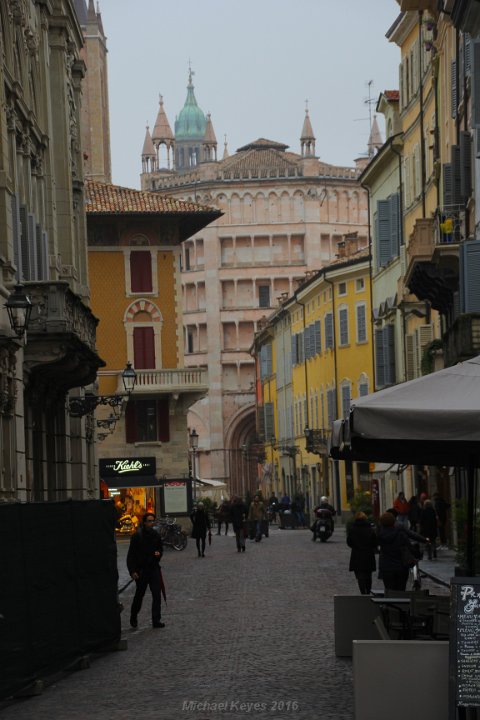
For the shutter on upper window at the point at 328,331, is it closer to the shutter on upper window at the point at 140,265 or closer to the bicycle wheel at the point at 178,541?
the shutter on upper window at the point at 140,265

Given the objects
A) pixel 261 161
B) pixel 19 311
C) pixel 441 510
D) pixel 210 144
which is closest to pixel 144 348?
pixel 441 510

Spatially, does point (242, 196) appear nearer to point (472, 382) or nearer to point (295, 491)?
point (295, 491)

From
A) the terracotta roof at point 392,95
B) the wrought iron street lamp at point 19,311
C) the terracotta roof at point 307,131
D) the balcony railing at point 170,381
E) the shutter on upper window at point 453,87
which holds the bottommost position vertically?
the wrought iron street lamp at point 19,311

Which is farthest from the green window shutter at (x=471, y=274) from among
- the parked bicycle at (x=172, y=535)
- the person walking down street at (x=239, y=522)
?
the parked bicycle at (x=172, y=535)

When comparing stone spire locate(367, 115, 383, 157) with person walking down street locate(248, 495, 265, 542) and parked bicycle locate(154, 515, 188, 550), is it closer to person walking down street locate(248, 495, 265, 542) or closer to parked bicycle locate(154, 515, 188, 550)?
person walking down street locate(248, 495, 265, 542)

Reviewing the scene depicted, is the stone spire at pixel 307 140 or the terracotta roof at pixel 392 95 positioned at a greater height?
the stone spire at pixel 307 140

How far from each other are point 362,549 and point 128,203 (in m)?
43.9

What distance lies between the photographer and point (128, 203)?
6562 centimetres

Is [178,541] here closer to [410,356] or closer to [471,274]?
[410,356]

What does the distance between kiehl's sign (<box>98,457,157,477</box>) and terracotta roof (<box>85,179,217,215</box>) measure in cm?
972

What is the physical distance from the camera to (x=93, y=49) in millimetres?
94938

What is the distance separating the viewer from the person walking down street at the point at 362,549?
74.5 ft

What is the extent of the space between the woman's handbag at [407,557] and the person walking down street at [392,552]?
2 centimetres

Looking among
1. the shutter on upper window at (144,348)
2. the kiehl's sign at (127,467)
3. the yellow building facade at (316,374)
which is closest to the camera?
the kiehl's sign at (127,467)
